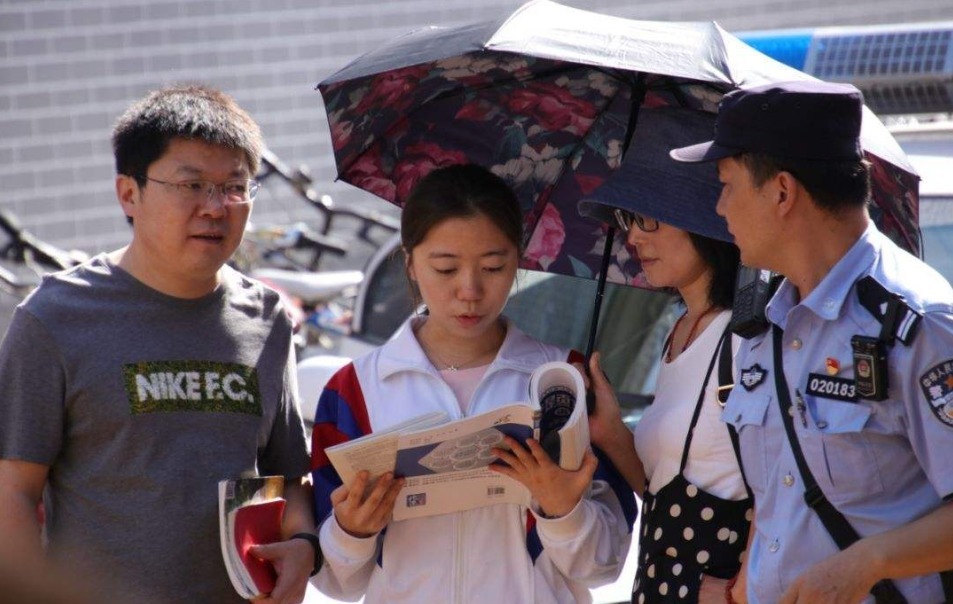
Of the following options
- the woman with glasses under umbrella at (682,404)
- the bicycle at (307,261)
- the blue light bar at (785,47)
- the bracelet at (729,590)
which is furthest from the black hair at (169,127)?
the bicycle at (307,261)

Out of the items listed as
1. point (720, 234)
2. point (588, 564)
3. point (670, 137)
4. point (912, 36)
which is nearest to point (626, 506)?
point (588, 564)

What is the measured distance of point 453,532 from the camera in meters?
3.00

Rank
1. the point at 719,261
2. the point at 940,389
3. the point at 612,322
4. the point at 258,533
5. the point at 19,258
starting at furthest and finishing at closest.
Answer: the point at 19,258, the point at 612,322, the point at 719,261, the point at 258,533, the point at 940,389

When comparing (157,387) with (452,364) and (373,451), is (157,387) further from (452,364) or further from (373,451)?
(452,364)

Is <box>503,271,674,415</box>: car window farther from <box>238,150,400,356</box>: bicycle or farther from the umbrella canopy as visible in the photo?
<box>238,150,400,356</box>: bicycle

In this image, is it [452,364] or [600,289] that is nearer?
[452,364]

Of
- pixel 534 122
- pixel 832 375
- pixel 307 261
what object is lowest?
pixel 307 261

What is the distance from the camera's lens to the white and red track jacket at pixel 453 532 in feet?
9.63

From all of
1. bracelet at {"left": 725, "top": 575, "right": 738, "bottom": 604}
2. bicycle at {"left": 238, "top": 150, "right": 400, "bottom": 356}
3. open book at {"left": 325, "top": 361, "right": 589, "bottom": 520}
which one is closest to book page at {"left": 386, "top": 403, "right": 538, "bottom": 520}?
open book at {"left": 325, "top": 361, "right": 589, "bottom": 520}

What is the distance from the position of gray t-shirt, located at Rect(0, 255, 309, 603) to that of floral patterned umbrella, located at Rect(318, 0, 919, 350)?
2.31 ft

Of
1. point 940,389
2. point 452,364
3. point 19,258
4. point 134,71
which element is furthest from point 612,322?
point 134,71

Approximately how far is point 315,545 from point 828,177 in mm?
1370

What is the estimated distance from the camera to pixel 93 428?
2852 millimetres

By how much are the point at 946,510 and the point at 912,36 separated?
2.60m
